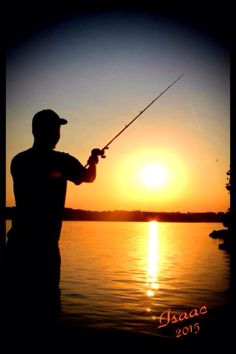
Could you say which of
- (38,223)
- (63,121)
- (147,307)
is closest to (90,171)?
(63,121)

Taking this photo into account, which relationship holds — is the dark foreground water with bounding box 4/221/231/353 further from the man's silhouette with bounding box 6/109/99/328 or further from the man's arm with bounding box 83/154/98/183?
the man's silhouette with bounding box 6/109/99/328

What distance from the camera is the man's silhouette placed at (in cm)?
421

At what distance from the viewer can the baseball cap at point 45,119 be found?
4438 millimetres

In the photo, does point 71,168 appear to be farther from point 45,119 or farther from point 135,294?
point 135,294

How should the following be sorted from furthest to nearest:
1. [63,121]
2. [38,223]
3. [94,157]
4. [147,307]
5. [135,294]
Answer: [135,294]
[147,307]
[94,157]
[63,121]
[38,223]

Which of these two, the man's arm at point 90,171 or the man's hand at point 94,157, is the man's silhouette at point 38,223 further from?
the man's hand at point 94,157

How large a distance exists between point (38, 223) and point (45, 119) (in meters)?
1.03

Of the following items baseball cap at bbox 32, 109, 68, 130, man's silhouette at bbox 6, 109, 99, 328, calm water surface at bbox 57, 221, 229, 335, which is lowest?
calm water surface at bbox 57, 221, 229, 335

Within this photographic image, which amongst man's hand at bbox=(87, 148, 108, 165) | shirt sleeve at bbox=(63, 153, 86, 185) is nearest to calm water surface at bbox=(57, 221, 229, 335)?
man's hand at bbox=(87, 148, 108, 165)

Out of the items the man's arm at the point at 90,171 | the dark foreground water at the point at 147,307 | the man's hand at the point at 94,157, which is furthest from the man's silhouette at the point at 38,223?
the dark foreground water at the point at 147,307

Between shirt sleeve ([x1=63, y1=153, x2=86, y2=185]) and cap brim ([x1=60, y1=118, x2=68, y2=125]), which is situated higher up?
cap brim ([x1=60, y1=118, x2=68, y2=125])

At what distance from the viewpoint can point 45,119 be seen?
14.6ft

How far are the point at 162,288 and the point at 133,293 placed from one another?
294 cm

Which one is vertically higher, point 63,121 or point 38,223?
point 63,121
